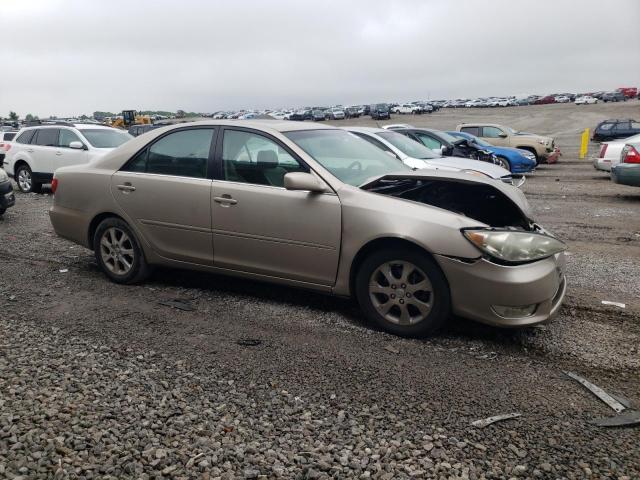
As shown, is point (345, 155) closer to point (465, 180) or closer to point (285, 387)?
point (465, 180)

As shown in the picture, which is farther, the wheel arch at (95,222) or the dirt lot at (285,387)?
the wheel arch at (95,222)

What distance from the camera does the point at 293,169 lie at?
4387 mm

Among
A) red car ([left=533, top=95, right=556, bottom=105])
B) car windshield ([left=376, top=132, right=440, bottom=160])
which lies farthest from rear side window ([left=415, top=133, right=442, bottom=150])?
red car ([left=533, top=95, right=556, bottom=105])

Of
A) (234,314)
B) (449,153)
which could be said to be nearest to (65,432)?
(234,314)

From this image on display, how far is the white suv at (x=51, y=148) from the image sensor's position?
1248 centimetres

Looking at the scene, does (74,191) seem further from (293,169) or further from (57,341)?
(293,169)

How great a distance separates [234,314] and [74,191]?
2.27 metres

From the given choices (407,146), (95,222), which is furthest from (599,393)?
(407,146)

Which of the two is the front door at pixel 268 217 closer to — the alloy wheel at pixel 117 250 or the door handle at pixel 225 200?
the door handle at pixel 225 200

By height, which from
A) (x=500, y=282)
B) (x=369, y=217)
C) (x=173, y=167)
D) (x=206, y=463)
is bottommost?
(x=206, y=463)

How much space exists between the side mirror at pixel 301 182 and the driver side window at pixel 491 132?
55.5ft

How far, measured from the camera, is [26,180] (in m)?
13.2

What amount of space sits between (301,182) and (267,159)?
61cm

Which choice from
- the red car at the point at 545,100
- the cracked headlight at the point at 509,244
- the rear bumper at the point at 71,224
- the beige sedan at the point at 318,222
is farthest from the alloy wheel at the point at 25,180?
the red car at the point at 545,100
